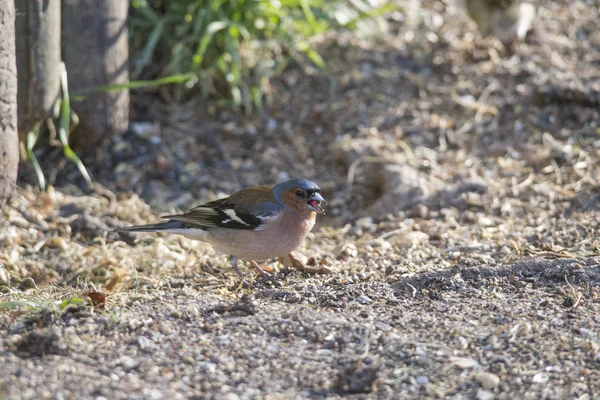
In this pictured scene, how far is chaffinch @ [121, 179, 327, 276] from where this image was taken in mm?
4613

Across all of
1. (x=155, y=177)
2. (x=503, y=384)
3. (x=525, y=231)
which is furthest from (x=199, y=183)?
(x=503, y=384)

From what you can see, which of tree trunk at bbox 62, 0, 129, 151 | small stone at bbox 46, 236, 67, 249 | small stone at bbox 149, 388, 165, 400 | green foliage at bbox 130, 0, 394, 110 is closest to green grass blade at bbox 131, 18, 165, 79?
green foliage at bbox 130, 0, 394, 110

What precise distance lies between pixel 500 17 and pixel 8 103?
4257 millimetres

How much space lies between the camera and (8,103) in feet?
15.2

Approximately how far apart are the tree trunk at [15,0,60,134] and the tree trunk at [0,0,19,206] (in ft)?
1.19

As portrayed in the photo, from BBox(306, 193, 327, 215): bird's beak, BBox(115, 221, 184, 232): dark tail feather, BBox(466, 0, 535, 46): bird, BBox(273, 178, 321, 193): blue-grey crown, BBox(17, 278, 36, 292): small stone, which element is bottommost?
BBox(17, 278, 36, 292): small stone

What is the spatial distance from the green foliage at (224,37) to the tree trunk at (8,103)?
5.36 ft

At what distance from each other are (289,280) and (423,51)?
350 cm

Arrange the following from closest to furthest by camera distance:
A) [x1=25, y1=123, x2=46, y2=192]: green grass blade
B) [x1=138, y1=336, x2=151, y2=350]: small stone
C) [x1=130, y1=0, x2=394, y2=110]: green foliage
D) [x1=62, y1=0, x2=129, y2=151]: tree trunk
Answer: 1. [x1=138, y1=336, x2=151, y2=350]: small stone
2. [x1=25, y1=123, x2=46, y2=192]: green grass blade
3. [x1=62, y1=0, x2=129, y2=151]: tree trunk
4. [x1=130, y1=0, x2=394, y2=110]: green foliage

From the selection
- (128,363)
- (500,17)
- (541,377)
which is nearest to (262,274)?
(128,363)

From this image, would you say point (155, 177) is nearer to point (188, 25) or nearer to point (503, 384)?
point (188, 25)

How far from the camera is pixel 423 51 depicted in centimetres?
727

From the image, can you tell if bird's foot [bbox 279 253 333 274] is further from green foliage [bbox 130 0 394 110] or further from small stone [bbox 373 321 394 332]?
green foliage [bbox 130 0 394 110]

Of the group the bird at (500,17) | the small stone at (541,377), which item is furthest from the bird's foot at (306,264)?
the bird at (500,17)
